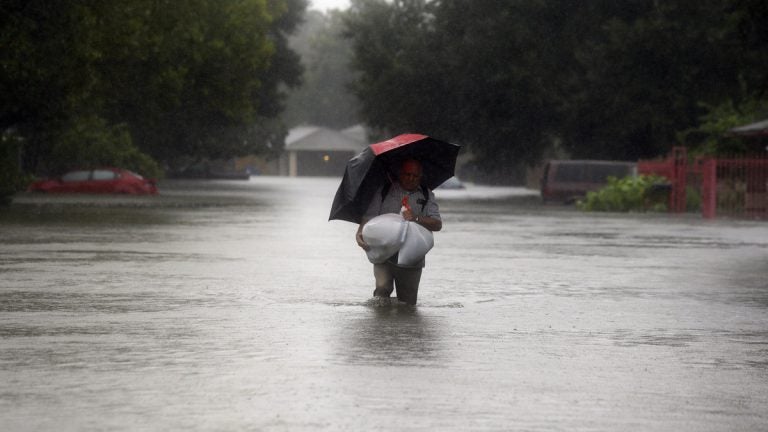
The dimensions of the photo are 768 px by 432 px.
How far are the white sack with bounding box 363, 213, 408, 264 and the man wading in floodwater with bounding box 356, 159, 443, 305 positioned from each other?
4.3 inches

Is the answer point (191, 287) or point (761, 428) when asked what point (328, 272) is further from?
point (761, 428)

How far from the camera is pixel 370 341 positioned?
1183 cm

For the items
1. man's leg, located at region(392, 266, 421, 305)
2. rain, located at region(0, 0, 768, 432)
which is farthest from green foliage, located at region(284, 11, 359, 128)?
man's leg, located at region(392, 266, 421, 305)

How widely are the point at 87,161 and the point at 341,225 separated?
38.2m

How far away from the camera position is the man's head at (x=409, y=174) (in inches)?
561

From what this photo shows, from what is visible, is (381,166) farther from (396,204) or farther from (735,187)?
(735,187)

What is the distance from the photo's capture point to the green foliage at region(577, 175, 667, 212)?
48.9 meters

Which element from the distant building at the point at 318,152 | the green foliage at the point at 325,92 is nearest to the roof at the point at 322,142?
the distant building at the point at 318,152

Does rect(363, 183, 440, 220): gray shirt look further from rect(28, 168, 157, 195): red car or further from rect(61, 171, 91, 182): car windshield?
rect(61, 171, 91, 182): car windshield

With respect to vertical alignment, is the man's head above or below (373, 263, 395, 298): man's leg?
above

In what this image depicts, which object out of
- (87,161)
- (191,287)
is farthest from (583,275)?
(87,161)

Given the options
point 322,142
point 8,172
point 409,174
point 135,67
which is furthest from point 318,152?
point 409,174

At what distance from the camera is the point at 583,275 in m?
19.6

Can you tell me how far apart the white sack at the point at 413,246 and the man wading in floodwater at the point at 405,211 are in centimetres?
12
